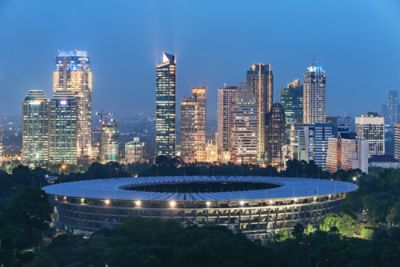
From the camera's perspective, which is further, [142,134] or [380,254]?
[142,134]

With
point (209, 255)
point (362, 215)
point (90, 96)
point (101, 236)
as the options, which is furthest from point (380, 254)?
point (90, 96)

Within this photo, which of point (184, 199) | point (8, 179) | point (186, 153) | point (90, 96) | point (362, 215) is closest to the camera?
point (184, 199)

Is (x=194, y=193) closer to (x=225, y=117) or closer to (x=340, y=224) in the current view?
(x=340, y=224)

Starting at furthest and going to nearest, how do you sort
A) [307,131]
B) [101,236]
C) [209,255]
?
1. [307,131]
2. [101,236]
3. [209,255]

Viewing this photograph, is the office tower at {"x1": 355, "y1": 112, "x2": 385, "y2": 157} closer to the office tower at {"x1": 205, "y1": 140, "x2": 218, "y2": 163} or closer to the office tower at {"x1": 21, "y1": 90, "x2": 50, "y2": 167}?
the office tower at {"x1": 205, "y1": 140, "x2": 218, "y2": 163}

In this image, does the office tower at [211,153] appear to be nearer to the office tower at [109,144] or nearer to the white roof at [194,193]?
the office tower at [109,144]

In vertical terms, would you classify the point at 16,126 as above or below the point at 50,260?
above

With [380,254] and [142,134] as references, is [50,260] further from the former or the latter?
[142,134]

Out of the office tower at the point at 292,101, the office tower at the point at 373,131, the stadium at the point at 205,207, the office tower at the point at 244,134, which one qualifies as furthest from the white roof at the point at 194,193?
the office tower at the point at 292,101
